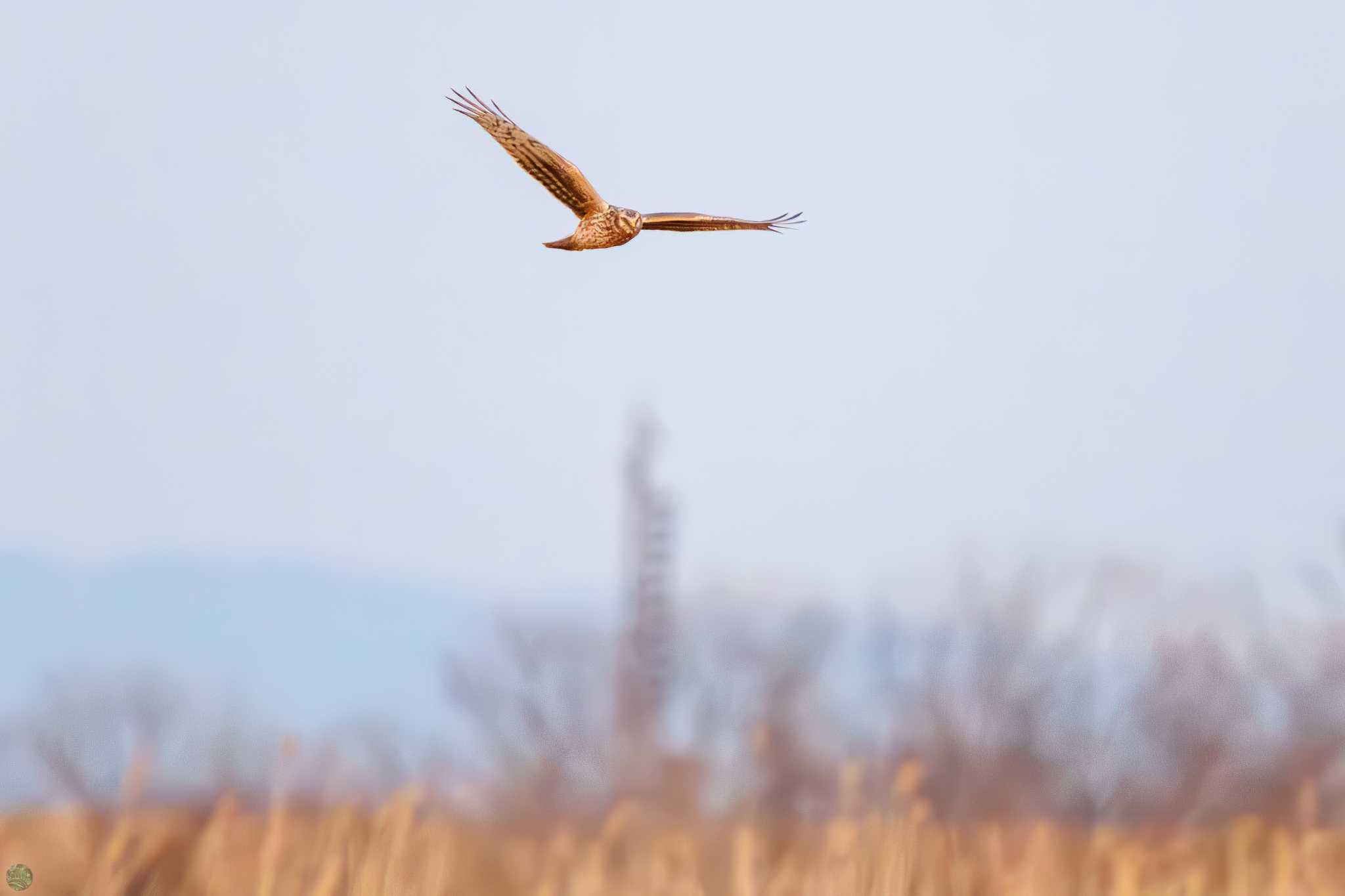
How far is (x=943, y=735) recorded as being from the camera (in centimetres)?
1470

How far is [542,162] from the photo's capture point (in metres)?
7.45

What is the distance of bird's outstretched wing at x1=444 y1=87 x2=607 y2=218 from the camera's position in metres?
7.39

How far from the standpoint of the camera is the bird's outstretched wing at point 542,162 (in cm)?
739

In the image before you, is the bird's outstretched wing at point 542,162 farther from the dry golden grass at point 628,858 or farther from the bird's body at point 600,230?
the dry golden grass at point 628,858

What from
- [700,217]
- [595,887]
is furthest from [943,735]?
[700,217]

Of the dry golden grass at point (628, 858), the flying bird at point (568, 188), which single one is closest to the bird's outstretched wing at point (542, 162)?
the flying bird at point (568, 188)

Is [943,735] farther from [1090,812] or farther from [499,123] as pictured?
[499,123]

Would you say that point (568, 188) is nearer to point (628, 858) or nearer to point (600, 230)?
point (600, 230)

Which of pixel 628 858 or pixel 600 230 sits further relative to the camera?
pixel 628 858

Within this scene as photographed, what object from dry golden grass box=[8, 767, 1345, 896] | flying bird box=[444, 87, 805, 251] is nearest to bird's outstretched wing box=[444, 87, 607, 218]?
flying bird box=[444, 87, 805, 251]

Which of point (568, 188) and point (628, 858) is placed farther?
point (628, 858)

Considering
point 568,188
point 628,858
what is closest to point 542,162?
point 568,188

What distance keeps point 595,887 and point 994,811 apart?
3580mm

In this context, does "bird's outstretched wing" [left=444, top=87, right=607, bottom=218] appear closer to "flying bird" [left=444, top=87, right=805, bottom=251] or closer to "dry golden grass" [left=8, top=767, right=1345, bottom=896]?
"flying bird" [left=444, top=87, right=805, bottom=251]
